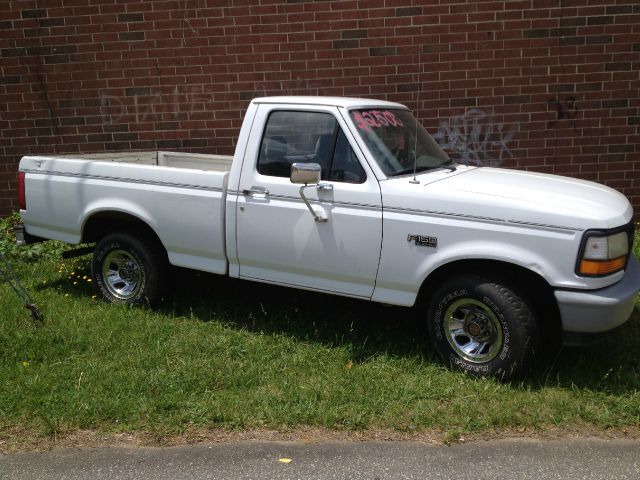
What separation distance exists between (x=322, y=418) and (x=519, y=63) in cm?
542

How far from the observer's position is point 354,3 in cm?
780

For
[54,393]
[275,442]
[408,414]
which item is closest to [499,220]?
[408,414]

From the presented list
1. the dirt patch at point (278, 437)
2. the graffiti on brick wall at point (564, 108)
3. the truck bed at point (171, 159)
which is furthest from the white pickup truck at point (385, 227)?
the graffiti on brick wall at point (564, 108)

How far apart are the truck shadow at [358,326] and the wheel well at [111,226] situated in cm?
52

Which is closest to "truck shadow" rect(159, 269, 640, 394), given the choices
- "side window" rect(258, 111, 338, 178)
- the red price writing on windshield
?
"side window" rect(258, 111, 338, 178)

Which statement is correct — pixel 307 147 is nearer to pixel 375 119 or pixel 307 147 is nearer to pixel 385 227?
pixel 375 119

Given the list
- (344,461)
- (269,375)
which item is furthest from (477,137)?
(344,461)

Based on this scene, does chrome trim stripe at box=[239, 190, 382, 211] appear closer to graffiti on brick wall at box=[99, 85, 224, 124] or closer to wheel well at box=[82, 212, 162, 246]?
wheel well at box=[82, 212, 162, 246]

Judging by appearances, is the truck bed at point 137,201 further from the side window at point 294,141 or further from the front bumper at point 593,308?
the front bumper at point 593,308

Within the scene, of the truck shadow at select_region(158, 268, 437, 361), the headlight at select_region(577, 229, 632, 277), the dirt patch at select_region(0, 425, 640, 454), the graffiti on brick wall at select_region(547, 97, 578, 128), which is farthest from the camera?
the graffiti on brick wall at select_region(547, 97, 578, 128)

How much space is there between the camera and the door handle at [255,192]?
501 cm

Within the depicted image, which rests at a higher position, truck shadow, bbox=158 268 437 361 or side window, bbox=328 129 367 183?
side window, bbox=328 129 367 183

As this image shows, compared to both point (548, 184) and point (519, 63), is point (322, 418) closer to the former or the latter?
point (548, 184)

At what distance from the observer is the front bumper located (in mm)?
4035
